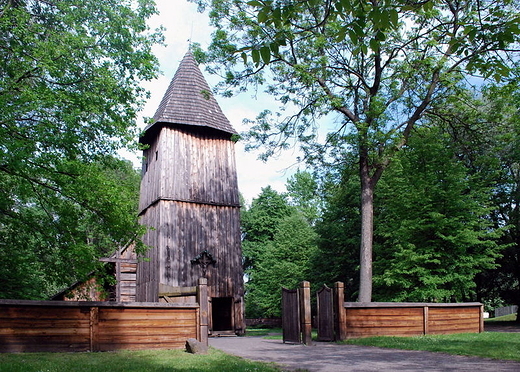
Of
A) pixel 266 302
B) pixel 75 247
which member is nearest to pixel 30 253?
pixel 75 247

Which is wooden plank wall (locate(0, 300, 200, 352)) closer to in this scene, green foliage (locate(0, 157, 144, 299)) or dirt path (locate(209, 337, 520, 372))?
green foliage (locate(0, 157, 144, 299))

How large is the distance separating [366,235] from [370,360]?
9.64m

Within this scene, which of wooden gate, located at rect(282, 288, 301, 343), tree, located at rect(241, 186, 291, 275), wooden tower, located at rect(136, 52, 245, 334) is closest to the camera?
wooden gate, located at rect(282, 288, 301, 343)

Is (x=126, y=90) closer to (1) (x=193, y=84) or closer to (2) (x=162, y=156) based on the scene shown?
(2) (x=162, y=156)

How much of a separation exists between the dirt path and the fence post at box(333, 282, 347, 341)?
1442mm

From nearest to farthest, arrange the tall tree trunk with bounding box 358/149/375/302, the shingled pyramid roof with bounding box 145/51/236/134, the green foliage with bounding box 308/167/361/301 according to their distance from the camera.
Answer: the tall tree trunk with bounding box 358/149/375/302 < the shingled pyramid roof with bounding box 145/51/236/134 < the green foliage with bounding box 308/167/361/301

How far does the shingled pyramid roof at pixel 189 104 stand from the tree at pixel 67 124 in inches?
295

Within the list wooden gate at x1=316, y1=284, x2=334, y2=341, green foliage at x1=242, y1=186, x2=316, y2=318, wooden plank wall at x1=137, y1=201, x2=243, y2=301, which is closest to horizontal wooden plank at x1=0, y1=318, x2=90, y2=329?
wooden gate at x1=316, y1=284, x2=334, y2=341

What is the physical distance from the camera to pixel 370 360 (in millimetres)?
9836

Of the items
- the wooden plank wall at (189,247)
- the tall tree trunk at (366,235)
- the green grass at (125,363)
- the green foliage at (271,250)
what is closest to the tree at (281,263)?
the green foliage at (271,250)

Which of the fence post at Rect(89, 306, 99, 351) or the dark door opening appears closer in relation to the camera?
the fence post at Rect(89, 306, 99, 351)

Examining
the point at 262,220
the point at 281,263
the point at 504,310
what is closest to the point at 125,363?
the point at 281,263

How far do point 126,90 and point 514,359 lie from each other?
1292 cm

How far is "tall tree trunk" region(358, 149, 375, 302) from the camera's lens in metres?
18.7
